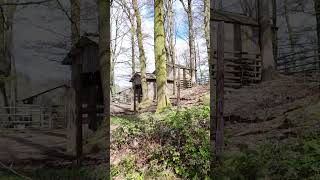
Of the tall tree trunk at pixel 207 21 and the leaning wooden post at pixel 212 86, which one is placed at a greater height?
the tall tree trunk at pixel 207 21

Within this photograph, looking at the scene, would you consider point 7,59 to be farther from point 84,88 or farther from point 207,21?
point 207,21

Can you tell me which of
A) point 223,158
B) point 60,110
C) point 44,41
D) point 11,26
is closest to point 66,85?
point 60,110

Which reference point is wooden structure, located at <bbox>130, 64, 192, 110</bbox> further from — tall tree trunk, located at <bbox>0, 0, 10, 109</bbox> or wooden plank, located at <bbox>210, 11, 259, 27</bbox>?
tall tree trunk, located at <bbox>0, 0, 10, 109</bbox>

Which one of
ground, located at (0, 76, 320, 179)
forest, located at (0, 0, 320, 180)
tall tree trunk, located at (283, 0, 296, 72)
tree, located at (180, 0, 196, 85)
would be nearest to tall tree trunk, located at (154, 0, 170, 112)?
forest, located at (0, 0, 320, 180)

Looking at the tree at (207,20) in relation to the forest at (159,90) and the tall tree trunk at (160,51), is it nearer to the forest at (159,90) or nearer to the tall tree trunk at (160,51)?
the forest at (159,90)

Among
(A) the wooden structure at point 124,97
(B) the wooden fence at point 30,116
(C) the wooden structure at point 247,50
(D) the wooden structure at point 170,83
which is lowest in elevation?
(B) the wooden fence at point 30,116

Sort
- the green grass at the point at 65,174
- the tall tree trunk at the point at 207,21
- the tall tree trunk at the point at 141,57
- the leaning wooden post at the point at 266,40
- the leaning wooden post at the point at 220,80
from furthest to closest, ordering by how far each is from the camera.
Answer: the tall tree trunk at the point at 141,57
the green grass at the point at 65,174
the tall tree trunk at the point at 207,21
the leaning wooden post at the point at 220,80
the leaning wooden post at the point at 266,40

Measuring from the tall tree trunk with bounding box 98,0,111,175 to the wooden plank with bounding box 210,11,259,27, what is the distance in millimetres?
1215

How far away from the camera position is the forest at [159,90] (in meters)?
3.31

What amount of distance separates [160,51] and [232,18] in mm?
985

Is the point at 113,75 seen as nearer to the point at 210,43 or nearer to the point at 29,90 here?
the point at 29,90

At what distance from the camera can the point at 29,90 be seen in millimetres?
3832

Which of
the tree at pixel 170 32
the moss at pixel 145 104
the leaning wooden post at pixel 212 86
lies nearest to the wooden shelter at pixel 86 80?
the moss at pixel 145 104

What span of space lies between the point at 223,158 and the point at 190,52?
1299mm
